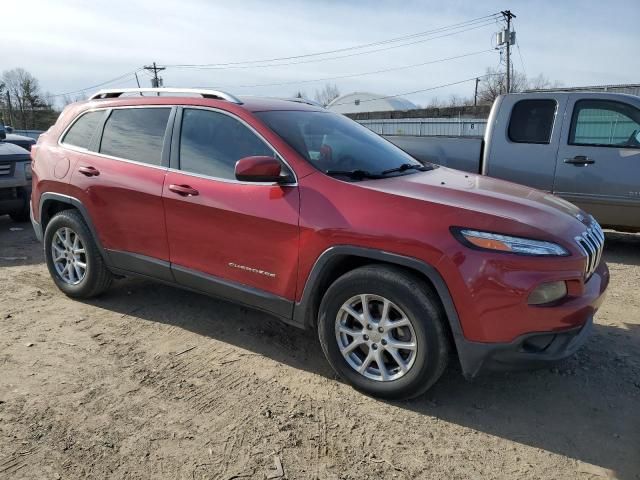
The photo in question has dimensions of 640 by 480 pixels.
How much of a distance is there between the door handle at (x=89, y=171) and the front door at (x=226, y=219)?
0.83 m

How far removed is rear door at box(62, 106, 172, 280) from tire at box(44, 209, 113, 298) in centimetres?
19

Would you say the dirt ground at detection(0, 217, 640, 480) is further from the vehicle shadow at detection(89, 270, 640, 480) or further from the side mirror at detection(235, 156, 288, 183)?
the side mirror at detection(235, 156, 288, 183)

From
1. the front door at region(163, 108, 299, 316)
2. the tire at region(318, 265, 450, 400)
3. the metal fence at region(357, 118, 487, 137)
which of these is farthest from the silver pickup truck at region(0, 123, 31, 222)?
the metal fence at region(357, 118, 487, 137)

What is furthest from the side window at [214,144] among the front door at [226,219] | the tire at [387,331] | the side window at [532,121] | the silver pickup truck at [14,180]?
the silver pickup truck at [14,180]

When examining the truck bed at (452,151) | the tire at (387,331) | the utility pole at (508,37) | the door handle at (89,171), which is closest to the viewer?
the tire at (387,331)

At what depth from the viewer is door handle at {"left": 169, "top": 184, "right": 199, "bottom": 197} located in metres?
3.60

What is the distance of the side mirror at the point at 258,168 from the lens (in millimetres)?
3141

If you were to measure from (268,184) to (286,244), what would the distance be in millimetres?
410

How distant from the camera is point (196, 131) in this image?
3.77m

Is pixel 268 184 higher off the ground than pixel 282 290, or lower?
higher

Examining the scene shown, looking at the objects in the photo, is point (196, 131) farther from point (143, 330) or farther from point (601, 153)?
point (601, 153)

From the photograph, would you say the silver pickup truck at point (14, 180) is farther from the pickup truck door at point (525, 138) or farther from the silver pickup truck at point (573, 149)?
the pickup truck door at point (525, 138)

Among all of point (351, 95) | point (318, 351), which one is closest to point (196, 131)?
point (318, 351)

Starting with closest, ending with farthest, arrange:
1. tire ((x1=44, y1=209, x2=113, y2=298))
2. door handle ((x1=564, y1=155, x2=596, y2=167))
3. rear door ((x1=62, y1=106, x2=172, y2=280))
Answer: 1. rear door ((x1=62, y1=106, x2=172, y2=280))
2. tire ((x1=44, y1=209, x2=113, y2=298))
3. door handle ((x1=564, y1=155, x2=596, y2=167))
